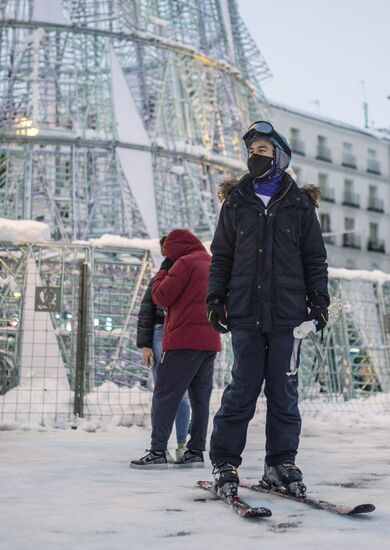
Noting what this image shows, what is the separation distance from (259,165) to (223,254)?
0.52 metres

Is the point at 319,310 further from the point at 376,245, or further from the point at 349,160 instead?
the point at 349,160

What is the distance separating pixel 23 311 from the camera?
30.8ft

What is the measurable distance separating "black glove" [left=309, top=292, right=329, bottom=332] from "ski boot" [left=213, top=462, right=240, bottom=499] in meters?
0.86

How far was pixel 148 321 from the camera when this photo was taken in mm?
6469

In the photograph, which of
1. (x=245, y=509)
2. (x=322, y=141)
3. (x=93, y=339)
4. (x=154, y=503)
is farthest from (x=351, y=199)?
(x=245, y=509)

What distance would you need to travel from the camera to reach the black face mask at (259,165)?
4.43 meters

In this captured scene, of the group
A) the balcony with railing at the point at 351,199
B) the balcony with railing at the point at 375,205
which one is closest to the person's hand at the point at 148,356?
the balcony with railing at the point at 351,199

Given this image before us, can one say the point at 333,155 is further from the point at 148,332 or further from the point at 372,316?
the point at 148,332

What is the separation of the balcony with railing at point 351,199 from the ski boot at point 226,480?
147ft

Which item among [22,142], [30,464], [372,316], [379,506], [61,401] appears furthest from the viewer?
[22,142]

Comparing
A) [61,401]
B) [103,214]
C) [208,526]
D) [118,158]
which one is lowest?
[208,526]

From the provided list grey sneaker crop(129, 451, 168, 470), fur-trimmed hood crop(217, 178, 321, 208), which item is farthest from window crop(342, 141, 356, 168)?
fur-trimmed hood crop(217, 178, 321, 208)

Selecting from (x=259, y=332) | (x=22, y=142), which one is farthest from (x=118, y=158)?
(x=259, y=332)

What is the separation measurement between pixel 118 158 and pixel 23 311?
8247 mm
